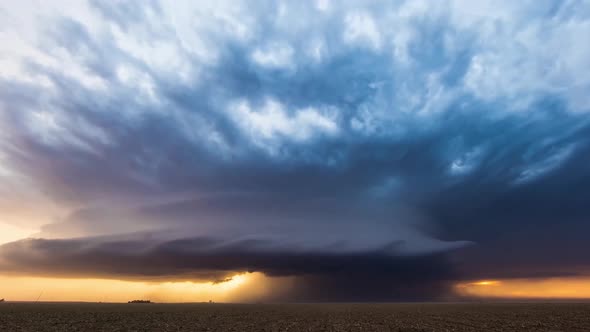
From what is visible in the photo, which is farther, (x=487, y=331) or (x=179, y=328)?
(x=179, y=328)

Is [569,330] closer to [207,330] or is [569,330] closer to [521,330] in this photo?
[521,330]

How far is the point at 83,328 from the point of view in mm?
63156

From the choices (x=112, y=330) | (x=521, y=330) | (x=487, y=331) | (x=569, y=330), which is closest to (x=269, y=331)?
(x=112, y=330)

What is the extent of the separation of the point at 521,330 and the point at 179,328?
5368 centimetres

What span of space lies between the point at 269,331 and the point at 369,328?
52.7 ft

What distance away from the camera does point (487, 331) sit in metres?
58.8

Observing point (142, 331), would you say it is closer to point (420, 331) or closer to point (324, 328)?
point (324, 328)

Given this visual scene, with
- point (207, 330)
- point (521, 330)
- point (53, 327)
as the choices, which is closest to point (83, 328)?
point (53, 327)

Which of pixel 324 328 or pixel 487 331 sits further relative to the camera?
pixel 324 328

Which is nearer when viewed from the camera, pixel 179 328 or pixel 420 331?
pixel 420 331

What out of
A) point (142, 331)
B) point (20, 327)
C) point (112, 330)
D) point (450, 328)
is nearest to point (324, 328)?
point (450, 328)

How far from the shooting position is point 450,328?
6231 centimetres

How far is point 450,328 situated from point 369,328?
12861mm

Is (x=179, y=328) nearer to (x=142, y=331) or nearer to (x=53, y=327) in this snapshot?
(x=142, y=331)
